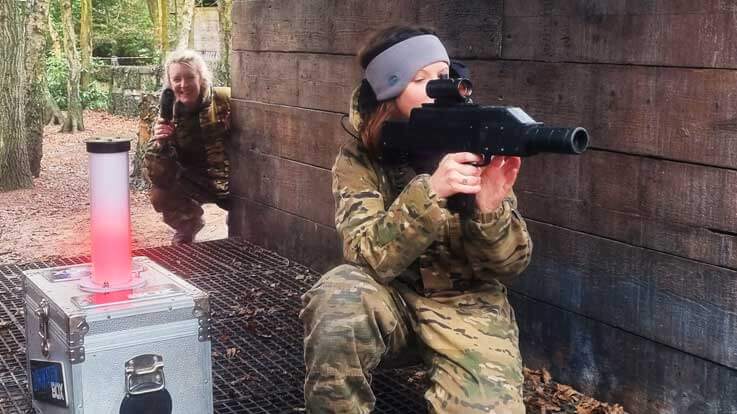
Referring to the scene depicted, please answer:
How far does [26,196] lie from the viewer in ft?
32.6

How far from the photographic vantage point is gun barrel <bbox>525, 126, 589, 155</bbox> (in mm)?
2166

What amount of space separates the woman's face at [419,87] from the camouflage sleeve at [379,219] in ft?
0.78

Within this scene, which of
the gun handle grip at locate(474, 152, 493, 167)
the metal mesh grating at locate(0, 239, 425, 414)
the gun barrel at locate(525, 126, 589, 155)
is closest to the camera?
the gun barrel at locate(525, 126, 589, 155)

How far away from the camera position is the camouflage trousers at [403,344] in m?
2.62

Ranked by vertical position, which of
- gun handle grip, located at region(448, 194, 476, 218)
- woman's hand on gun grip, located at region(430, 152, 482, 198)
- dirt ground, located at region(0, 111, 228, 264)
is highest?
woman's hand on gun grip, located at region(430, 152, 482, 198)

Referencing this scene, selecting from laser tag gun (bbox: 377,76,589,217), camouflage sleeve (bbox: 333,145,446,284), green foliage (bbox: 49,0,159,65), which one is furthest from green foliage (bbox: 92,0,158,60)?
laser tag gun (bbox: 377,76,589,217)

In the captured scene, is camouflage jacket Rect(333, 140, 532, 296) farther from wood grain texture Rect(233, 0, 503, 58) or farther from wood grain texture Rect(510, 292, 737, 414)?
wood grain texture Rect(233, 0, 503, 58)

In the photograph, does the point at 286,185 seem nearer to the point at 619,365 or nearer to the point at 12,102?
the point at 619,365

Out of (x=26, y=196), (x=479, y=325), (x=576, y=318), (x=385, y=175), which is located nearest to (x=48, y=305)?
(x=385, y=175)

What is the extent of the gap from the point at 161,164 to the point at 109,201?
3755 mm

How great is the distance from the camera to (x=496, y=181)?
2.54 m

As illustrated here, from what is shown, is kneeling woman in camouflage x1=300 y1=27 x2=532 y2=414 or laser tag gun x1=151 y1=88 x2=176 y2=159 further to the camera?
laser tag gun x1=151 y1=88 x2=176 y2=159

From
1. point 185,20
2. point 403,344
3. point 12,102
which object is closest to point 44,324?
point 403,344

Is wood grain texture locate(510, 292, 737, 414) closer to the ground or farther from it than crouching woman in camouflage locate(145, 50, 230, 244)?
closer to the ground
